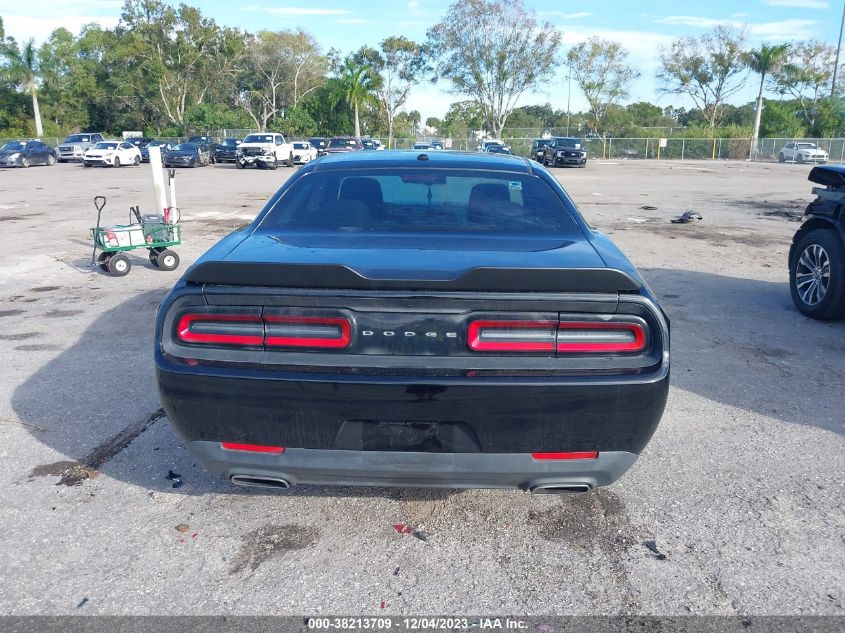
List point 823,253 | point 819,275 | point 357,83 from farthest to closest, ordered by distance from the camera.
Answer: point 357,83 < point 819,275 < point 823,253

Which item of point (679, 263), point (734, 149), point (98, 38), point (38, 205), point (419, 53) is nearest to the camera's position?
point (679, 263)

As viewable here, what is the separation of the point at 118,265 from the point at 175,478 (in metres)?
6.06

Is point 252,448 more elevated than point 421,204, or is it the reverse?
point 421,204

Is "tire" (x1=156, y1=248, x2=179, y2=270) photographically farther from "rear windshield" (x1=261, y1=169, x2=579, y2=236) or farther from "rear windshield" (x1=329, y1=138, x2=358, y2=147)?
"rear windshield" (x1=329, y1=138, x2=358, y2=147)

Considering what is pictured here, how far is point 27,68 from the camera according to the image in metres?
62.9

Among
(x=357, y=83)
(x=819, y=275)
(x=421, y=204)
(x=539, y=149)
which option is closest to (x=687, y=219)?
(x=819, y=275)

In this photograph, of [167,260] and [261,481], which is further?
[167,260]

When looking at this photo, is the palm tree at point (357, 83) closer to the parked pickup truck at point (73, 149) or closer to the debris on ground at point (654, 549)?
the parked pickup truck at point (73, 149)

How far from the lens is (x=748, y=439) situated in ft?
13.5

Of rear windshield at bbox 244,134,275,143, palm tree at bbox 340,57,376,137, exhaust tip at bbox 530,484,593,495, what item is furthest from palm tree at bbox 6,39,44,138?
exhaust tip at bbox 530,484,593,495

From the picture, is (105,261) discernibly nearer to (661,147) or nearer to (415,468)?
(415,468)

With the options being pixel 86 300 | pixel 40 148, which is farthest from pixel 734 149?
pixel 86 300

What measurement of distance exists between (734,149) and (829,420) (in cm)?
6118

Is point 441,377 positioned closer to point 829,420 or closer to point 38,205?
point 829,420
